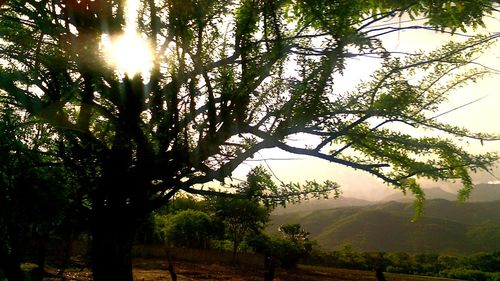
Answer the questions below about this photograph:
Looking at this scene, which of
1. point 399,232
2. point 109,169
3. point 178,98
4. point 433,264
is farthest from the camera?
point 399,232

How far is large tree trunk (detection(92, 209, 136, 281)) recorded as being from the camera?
21.5 ft

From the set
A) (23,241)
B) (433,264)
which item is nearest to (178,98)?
(23,241)

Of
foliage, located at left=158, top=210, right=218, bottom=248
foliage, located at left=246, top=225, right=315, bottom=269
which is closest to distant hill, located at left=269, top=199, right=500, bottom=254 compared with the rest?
foliage, located at left=246, top=225, right=315, bottom=269

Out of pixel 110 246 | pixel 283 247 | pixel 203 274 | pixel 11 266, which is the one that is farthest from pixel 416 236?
pixel 11 266

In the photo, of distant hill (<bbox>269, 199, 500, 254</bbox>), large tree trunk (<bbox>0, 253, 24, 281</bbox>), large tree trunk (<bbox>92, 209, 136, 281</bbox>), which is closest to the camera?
large tree trunk (<bbox>0, 253, 24, 281</bbox>)

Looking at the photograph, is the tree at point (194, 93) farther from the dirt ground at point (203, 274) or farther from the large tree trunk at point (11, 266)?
the dirt ground at point (203, 274)

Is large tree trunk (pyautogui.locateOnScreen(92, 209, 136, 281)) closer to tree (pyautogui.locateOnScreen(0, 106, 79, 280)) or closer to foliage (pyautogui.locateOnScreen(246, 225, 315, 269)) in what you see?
tree (pyautogui.locateOnScreen(0, 106, 79, 280))

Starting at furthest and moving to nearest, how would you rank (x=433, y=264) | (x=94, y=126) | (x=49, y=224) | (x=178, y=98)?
(x=433, y=264) → (x=94, y=126) → (x=178, y=98) → (x=49, y=224)

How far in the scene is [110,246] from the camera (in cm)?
657

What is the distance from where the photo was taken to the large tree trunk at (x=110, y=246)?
21.5 ft

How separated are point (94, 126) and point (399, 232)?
18966cm

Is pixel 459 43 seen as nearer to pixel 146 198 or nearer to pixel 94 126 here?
pixel 146 198

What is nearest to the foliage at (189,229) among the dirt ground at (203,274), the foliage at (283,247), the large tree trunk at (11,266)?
the foliage at (283,247)

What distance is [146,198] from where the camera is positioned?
6.58 meters
